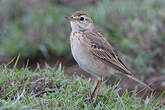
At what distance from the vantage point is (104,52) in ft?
17.6

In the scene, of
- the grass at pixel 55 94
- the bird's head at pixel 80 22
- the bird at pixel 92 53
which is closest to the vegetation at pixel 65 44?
the grass at pixel 55 94

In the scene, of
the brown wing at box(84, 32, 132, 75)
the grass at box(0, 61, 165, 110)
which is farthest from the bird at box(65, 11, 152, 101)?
the grass at box(0, 61, 165, 110)

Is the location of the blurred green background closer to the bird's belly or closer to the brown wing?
the brown wing

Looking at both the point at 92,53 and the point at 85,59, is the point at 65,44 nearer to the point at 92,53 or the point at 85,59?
the point at 92,53

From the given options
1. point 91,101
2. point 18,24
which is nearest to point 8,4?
point 18,24

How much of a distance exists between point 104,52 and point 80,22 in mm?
641

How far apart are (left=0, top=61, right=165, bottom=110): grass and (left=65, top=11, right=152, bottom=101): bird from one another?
0.22 m

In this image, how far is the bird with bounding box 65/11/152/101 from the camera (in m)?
5.12

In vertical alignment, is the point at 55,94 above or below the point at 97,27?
below

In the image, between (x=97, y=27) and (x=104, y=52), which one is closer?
(x=104, y=52)

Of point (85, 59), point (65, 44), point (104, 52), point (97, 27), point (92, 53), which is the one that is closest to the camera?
point (85, 59)

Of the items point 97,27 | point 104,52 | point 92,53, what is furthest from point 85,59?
point 97,27

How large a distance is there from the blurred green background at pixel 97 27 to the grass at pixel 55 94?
1992 millimetres

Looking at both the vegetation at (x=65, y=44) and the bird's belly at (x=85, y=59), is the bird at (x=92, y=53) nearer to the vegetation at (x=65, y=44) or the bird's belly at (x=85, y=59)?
the bird's belly at (x=85, y=59)
